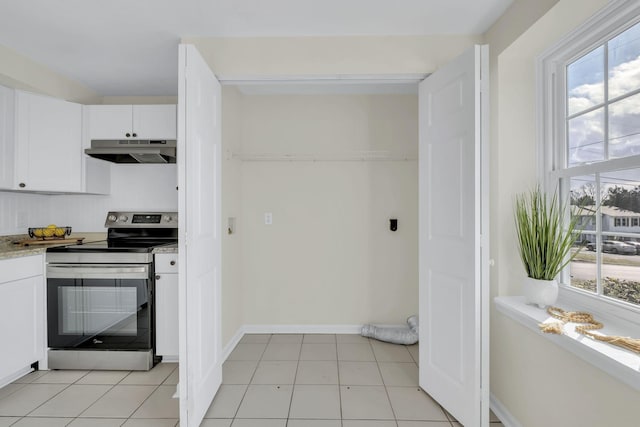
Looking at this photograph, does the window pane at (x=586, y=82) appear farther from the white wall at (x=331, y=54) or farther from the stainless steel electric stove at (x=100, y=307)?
the stainless steel electric stove at (x=100, y=307)

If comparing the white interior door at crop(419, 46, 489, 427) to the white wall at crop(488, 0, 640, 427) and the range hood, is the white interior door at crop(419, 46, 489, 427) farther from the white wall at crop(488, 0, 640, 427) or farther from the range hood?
the range hood

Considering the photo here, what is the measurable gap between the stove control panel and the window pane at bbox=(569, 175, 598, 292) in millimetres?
3124

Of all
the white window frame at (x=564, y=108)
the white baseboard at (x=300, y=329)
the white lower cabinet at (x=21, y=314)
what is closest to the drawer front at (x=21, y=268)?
the white lower cabinet at (x=21, y=314)

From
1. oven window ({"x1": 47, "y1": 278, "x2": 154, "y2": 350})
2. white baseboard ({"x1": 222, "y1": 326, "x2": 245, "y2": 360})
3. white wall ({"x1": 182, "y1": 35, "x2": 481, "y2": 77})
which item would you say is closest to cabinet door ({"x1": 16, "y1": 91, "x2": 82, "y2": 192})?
oven window ({"x1": 47, "y1": 278, "x2": 154, "y2": 350})

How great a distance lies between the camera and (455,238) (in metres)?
1.89

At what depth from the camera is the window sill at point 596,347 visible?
1086 millimetres

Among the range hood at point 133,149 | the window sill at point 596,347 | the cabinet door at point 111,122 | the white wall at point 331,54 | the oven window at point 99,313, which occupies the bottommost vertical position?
the oven window at point 99,313

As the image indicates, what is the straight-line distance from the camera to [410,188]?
331 centimetres

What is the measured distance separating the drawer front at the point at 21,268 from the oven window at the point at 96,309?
0.72 ft

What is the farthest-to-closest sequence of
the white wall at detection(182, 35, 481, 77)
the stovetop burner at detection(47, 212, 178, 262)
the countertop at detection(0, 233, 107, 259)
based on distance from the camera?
the stovetop burner at detection(47, 212, 178, 262)
the countertop at detection(0, 233, 107, 259)
the white wall at detection(182, 35, 481, 77)

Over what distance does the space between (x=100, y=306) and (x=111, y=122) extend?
161 cm

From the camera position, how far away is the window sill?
109cm

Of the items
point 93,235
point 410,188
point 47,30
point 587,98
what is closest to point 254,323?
point 93,235

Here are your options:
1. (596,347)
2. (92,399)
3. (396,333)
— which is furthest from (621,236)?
(92,399)
